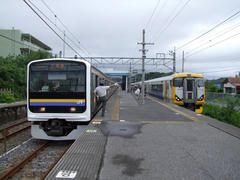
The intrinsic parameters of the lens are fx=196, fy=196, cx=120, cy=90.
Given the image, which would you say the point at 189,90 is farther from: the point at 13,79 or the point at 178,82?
the point at 13,79

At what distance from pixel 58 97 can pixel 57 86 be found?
370 mm

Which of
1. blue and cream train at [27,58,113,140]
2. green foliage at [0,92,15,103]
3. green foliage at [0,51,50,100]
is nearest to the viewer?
blue and cream train at [27,58,113,140]

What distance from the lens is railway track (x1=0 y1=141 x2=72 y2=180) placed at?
4.36 m

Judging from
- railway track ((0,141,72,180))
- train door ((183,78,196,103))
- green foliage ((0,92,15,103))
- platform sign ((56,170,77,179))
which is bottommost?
railway track ((0,141,72,180))

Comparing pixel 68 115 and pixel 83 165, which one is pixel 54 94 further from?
pixel 83 165

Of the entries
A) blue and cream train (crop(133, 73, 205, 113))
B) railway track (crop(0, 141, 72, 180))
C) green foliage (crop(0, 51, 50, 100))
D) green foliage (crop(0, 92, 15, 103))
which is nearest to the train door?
blue and cream train (crop(133, 73, 205, 113))

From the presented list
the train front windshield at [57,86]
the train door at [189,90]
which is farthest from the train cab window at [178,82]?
the train front windshield at [57,86]

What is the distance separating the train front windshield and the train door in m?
9.64

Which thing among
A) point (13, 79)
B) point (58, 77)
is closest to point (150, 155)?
point (58, 77)

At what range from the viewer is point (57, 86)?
6426mm

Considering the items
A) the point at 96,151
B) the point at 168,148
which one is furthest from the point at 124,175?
the point at 168,148

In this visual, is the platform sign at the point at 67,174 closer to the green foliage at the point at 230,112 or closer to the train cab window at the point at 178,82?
the train cab window at the point at 178,82

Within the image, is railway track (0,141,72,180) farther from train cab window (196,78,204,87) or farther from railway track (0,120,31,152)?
train cab window (196,78,204,87)

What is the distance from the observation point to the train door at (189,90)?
14000 millimetres
